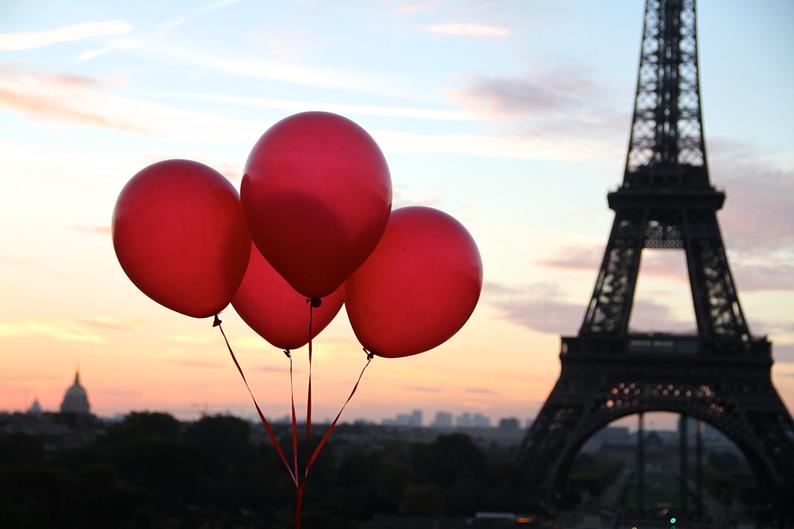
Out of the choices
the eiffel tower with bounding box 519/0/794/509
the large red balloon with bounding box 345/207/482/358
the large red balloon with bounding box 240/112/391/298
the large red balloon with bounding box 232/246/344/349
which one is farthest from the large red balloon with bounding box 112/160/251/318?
the eiffel tower with bounding box 519/0/794/509

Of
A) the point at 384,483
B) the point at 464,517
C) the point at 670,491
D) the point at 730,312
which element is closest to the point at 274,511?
the point at 464,517

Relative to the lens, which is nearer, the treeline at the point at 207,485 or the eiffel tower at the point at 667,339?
the treeline at the point at 207,485

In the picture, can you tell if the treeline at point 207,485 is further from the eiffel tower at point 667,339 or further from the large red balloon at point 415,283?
the large red balloon at point 415,283

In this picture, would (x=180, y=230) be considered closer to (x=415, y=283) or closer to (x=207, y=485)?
(x=415, y=283)

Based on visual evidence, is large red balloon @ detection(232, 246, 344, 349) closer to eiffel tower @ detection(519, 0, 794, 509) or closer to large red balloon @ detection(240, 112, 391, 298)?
large red balloon @ detection(240, 112, 391, 298)

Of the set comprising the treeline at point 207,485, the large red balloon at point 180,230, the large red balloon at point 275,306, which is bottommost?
the treeline at point 207,485

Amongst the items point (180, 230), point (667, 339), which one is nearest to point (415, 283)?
point (180, 230)

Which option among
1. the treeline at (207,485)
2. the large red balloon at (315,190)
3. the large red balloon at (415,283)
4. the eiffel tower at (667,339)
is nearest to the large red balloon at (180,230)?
the large red balloon at (315,190)
